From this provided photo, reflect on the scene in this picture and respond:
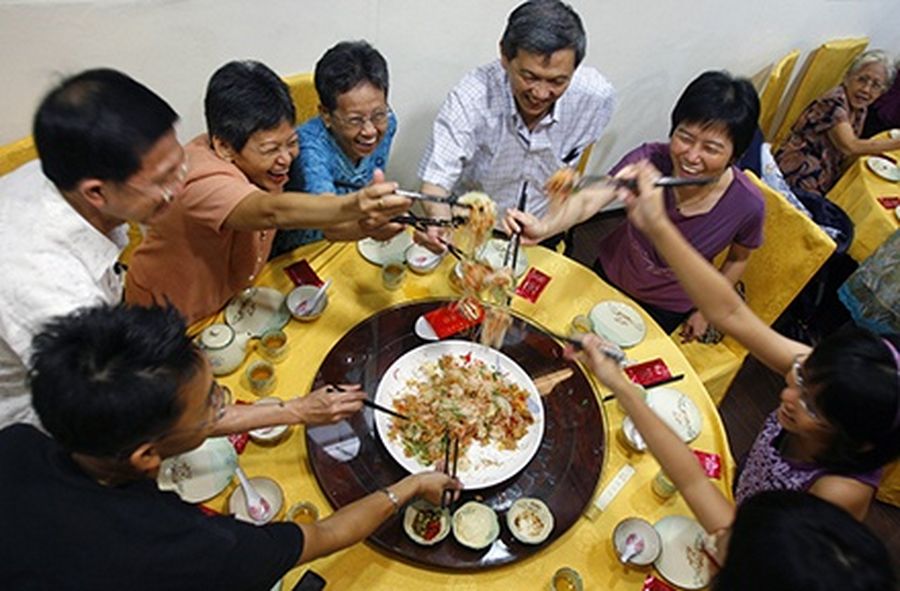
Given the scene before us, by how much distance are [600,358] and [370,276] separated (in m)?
1.20

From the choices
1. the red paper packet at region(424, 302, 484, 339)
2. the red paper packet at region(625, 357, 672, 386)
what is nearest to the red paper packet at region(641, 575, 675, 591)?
the red paper packet at region(625, 357, 672, 386)

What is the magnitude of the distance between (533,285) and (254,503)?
1562 mm

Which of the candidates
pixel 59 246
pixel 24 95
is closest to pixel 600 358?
pixel 59 246

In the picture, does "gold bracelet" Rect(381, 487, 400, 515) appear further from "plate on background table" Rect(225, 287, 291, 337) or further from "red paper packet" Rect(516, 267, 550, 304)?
"red paper packet" Rect(516, 267, 550, 304)

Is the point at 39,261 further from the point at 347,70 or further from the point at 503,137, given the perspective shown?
the point at 503,137

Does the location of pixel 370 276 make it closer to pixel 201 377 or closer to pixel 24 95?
pixel 201 377

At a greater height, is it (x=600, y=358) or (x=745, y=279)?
(x=600, y=358)

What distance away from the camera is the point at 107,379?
1.41 metres

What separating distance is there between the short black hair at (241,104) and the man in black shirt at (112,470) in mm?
1099

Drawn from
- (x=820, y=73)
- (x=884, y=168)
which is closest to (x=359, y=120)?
(x=884, y=168)

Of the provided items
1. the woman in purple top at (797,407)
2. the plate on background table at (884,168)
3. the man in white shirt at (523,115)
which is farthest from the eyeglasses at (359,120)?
the plate on background table at (884,168)

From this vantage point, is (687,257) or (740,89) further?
(740,89)

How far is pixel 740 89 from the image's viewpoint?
2.85 metres

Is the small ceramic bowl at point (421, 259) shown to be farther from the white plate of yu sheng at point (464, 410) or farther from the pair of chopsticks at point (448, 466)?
the pair of chopsticks at point (448, 466)
